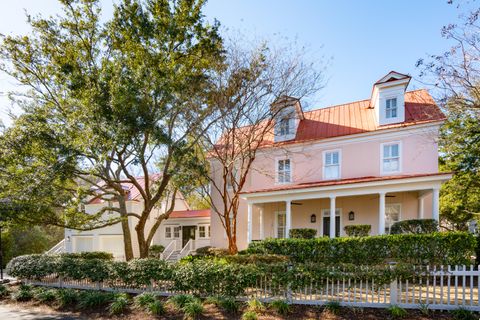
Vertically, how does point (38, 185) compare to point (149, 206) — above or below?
above

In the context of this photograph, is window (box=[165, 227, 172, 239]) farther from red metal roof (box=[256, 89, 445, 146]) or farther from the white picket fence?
the white picket fence

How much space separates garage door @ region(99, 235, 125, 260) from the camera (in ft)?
92.2

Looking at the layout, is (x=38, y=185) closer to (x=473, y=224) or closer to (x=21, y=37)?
(x=21, y=37)

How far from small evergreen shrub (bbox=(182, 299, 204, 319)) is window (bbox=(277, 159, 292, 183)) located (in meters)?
11.0

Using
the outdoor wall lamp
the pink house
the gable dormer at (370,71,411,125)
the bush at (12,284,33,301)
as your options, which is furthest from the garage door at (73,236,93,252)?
the gable dormer at (370,71,411,125)

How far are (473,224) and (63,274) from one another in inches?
682

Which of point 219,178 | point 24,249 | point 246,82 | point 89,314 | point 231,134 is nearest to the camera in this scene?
point 89,314

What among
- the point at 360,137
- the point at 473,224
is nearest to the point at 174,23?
the point at 360,137

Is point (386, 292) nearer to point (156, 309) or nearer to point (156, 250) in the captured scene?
point (156, 309)

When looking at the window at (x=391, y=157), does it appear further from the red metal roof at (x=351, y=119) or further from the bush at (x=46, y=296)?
the bush at (x=46, y=296)

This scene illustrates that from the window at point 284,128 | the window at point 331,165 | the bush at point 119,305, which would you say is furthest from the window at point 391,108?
the bush at point 119,305

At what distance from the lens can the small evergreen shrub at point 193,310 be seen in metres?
9.54

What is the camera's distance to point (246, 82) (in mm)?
15445

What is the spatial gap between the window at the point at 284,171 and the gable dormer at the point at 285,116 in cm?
139
